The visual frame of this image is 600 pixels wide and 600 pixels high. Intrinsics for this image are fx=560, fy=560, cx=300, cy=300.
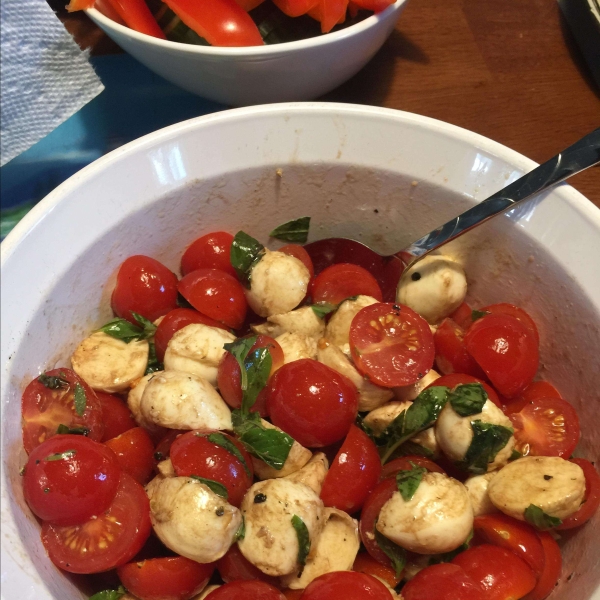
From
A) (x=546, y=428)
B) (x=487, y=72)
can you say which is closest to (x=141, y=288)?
(x=546, y=428)

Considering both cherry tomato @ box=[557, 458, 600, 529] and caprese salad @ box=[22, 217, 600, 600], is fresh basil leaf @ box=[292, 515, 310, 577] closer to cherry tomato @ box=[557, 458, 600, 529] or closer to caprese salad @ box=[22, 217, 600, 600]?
caprese salad @ box=[22, 217, 600, 600]

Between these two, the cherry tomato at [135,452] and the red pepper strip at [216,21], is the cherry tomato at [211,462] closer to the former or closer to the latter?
the cherry tomato at [135,452]

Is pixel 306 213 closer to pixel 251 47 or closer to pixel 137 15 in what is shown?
pixel 251 47

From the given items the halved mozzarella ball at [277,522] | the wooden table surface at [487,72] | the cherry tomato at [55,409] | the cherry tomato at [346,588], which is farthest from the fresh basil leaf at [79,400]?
the wooden table surface at [487,72]

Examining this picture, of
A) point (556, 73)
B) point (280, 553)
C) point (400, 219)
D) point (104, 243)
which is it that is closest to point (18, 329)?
point (104, 243)

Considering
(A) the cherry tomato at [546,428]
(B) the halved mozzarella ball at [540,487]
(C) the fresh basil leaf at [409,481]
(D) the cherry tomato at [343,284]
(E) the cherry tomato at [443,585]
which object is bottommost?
(A) the cherry tomato at [546,428]
